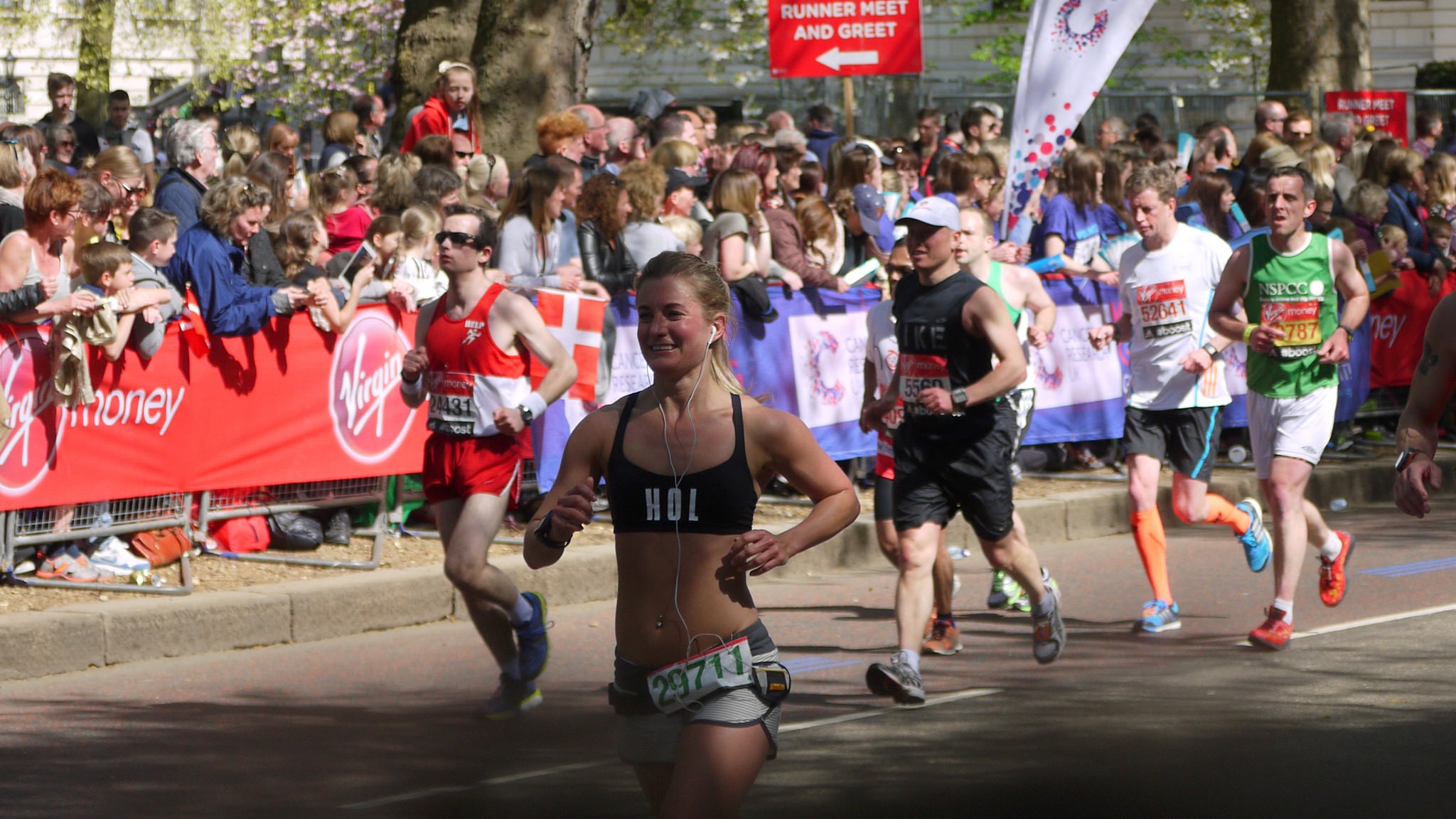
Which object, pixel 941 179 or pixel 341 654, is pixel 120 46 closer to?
pixel 941 179

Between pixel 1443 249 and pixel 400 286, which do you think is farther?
pixel 1443 249

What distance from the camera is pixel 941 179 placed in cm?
1258

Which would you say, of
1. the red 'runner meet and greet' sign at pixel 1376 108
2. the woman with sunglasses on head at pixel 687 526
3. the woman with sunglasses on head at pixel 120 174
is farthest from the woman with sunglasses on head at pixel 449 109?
the red 'runner meet and greet' sign at pixel 1376 108

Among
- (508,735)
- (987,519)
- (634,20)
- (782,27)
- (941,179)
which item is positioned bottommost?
(508,735)

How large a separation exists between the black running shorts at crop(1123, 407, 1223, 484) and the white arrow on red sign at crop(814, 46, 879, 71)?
6.36 meters

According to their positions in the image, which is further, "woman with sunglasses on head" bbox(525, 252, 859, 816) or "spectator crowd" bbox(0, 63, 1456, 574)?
"spectator crowd" bbox(0, 63, 1456, 574)

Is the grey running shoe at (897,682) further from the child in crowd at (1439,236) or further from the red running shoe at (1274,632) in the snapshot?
the child in crowd at (1439,236)

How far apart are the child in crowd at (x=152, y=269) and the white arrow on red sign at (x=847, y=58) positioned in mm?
6729

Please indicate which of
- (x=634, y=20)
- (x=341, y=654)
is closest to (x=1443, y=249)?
(x=341, y=654)

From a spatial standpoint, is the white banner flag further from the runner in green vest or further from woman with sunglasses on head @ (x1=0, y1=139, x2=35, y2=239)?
woman with sunglasses on head @ (x1=0, y1=139, x2=35, y2=239)

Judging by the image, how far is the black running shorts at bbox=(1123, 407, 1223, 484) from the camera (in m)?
8.85

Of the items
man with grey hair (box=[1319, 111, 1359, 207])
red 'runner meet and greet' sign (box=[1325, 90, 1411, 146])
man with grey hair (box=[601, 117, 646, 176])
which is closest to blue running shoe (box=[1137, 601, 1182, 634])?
Answer: man with grey hair (box=[601, 117, 646, 176])

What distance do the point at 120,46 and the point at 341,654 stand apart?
38.0m

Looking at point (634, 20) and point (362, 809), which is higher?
point (634, 20)
